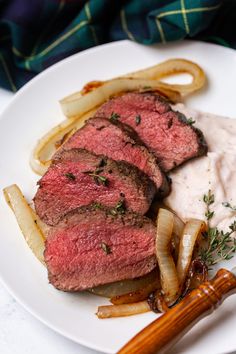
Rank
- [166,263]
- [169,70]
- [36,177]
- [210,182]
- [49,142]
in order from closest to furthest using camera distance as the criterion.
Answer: [166,263] < [210,182] < [36,177] < [49,142] < [169,70]

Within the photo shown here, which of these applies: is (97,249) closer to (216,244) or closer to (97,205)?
(97,205)

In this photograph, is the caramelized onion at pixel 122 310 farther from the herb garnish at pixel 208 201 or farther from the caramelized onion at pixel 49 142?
the caramelized onion at pixel 49 142

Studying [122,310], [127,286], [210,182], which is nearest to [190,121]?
[210,182]

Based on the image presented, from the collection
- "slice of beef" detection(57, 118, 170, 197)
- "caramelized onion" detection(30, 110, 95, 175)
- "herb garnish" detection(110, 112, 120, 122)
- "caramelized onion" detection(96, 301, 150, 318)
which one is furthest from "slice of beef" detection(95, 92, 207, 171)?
"caramelized onion" detection(96, 301, 150, 318)

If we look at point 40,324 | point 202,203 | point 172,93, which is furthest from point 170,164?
point 40,324

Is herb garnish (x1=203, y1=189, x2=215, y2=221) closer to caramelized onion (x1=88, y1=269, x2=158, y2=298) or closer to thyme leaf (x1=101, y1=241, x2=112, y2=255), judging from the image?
caramelized onion (x1=88, y1=269, x2=158, y2=298)

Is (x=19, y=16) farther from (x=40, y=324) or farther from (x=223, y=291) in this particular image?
(x=223, y=291)
